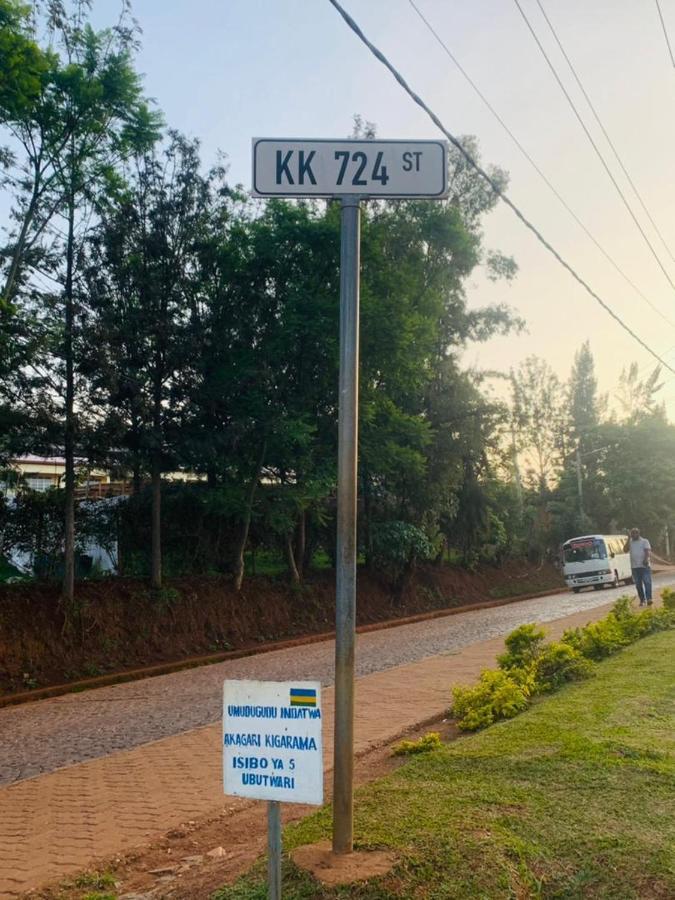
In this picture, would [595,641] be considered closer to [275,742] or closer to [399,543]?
[275,742]

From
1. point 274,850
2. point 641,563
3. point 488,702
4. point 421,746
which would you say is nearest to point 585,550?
point 641,563

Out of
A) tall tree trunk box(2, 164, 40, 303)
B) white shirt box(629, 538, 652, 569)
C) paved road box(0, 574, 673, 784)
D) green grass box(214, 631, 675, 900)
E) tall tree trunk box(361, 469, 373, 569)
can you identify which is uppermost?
tall tree trunk box(2, 164, 40, 303)

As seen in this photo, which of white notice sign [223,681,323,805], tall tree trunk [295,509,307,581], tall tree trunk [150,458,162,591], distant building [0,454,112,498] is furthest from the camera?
tall tree trunk [295,509,307,581]

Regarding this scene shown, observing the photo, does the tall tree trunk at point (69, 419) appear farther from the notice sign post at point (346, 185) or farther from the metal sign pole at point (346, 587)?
the metal sign pole at point (346, 587)

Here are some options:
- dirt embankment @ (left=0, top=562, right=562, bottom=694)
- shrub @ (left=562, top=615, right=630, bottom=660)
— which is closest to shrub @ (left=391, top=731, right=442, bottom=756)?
shrub @ (left=562, top=615, right=630, bottom=660)

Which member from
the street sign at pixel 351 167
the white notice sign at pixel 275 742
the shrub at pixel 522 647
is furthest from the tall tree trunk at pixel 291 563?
the white notice sign at pixel 275 742

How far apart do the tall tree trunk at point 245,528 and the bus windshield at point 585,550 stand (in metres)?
20.3

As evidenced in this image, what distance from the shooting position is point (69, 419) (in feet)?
51.3

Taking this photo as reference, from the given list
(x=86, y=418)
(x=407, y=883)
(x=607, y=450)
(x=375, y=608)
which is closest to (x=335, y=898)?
(x=407, y=883)

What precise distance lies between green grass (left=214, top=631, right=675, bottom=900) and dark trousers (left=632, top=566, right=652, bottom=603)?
1354 centimetres

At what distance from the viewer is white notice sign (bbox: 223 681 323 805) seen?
382 cm

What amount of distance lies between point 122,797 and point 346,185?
5.17 meters

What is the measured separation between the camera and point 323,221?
1994 centimetres

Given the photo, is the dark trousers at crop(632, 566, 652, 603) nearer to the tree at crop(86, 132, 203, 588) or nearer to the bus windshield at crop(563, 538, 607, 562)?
the tree at crop(86, 132, 203, 588)
